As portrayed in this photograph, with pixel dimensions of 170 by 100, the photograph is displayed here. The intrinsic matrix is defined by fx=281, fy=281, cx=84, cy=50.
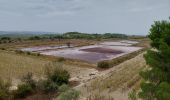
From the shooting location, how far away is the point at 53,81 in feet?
70.7

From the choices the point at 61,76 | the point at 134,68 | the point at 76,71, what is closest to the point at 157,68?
the point at 61,76

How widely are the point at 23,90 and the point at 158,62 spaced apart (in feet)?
36.4

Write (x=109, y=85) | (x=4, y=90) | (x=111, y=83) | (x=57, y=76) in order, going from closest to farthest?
(x=4, y=90) < (x=109, y=85) < (x=111, y=83) < (x=57, y=76)

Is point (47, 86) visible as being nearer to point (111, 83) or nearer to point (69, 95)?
point (111, 83)

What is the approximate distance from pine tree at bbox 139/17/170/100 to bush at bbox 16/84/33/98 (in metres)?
10.1

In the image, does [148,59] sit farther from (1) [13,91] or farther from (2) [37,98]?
(1) [13,91]

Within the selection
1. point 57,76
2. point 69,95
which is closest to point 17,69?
point 57,76

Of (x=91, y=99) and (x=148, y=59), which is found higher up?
(x=148, y=59)

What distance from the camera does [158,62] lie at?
1152 centimetres

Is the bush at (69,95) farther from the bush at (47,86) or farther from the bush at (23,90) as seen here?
the bush at (23,90)

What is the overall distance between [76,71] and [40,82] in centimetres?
796

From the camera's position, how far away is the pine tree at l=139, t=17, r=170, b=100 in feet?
36.4

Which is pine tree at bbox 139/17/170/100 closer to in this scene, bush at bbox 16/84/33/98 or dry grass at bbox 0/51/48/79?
bush at bbox 16/84/33/98

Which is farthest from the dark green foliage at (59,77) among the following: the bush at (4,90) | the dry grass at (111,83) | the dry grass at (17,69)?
the dry grass at (17,69)
